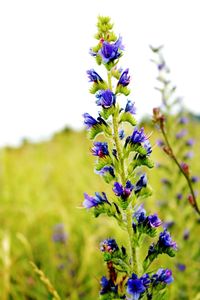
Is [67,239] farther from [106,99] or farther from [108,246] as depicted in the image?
[106,99]

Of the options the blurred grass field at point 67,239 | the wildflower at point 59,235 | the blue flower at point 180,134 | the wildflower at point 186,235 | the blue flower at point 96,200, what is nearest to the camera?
the blue flower at point 96,200

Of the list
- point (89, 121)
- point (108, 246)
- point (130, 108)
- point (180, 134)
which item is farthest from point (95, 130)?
point (180, 134)

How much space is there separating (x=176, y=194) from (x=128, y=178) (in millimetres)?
2373

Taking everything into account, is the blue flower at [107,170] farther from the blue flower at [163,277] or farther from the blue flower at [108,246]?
the blue flower at [163,277]

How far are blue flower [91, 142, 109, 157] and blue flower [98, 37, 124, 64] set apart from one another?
289 millimetres

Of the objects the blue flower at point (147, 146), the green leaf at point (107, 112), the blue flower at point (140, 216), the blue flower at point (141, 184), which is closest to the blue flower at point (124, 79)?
the green leaf at point (107, 112)

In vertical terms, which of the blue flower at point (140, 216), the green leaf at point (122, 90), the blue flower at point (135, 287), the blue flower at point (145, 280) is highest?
the green leaf at point (122, 90)

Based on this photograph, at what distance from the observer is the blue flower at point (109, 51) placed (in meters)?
1.62

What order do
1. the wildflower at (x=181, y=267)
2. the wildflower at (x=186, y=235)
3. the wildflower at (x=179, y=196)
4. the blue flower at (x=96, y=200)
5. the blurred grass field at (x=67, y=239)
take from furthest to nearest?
the wildflower at (x=179, y=196) < the wildflower at (x=186, y=235) < the wildflower at (x=181, y=267) < the blurred grass field at (x=67, y=239) < the blue flower at (x=96, y=200)

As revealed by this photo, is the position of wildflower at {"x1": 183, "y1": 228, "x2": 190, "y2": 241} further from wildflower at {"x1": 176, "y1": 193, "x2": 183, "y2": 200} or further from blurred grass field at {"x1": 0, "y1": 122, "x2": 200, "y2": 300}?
wildflower at {"x1": 176, "y1": 193, "x2": 183, "y2": 200}

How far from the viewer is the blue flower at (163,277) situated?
1584mm

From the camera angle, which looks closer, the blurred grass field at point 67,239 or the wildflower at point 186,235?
the blurred grass field at point 67,239

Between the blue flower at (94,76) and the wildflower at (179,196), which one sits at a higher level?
the wildflower at (179,196)

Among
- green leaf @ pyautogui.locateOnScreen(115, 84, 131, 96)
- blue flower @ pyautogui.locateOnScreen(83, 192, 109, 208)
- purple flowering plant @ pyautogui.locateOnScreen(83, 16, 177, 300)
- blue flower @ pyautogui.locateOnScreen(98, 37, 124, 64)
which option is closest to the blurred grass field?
purple flowering plant @ pyautogui.locateOnScreen(83, 16, 177, 300)
